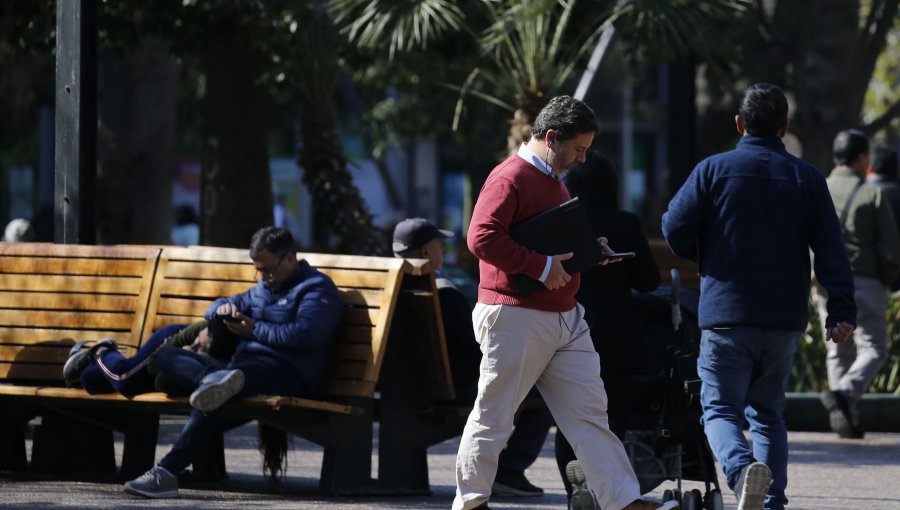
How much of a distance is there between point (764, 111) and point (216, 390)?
8.79 feet

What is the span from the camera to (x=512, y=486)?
7832mm

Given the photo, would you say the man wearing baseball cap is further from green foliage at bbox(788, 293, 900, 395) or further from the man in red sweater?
green foliage at bbox(788, 293, 900, 395)

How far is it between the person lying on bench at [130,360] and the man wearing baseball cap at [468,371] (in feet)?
3.41

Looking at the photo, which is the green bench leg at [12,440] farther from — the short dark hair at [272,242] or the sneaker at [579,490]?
the sneaker at [579,490]

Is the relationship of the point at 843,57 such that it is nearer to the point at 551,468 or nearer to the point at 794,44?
the point at 794,44

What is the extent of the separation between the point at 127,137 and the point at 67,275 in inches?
366

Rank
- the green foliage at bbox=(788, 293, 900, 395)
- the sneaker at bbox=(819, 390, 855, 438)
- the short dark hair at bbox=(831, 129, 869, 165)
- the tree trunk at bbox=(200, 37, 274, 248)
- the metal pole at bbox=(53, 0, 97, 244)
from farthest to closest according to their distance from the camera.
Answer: the tree trunk at bbox=(200, 37, 274, 248)
the green foliage at bbox=(788, 293, 900, 395)
the sneaker at bbox=(819, 390, 855, 438)
the short dark hair at bbox=(831, 129, 869, 165)
the metal pole at bbox=(53, 0, 97, 244)

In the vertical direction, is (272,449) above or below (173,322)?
below

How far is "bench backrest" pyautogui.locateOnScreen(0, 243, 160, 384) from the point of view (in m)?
8.27

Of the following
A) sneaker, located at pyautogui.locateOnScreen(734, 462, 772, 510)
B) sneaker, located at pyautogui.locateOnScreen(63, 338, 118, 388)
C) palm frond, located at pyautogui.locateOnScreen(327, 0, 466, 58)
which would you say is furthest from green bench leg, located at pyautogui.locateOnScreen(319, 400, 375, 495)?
palm frond, located at pyautogui.locateOnScreen(327, 0, 466, 58)

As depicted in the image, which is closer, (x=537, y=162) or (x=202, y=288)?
(x=537, y=162)

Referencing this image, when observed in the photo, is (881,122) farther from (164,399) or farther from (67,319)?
(164,399)

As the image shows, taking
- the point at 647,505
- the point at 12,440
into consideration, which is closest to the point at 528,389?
the point at 647,505

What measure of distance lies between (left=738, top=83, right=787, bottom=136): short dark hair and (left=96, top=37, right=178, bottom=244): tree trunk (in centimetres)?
1170
